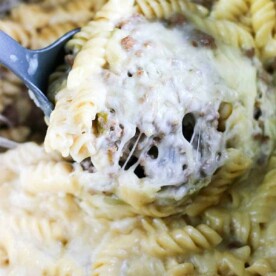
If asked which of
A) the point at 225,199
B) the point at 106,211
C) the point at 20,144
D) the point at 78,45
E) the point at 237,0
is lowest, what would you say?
the point at 225,199

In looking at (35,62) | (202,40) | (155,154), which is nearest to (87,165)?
(155,154)

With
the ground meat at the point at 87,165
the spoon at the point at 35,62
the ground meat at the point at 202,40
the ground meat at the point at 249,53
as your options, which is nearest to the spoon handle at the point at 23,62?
the spoon at the point at 35,62

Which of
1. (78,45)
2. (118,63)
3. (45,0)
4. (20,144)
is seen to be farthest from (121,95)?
(45,0)

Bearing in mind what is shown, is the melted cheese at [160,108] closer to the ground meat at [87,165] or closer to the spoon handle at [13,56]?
the ground meat at [87,165]

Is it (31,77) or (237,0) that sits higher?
(31,77)

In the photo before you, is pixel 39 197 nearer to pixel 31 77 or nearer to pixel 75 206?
pixel 75 206

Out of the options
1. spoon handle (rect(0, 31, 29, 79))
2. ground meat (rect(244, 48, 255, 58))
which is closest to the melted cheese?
ground meat (rect(244, 48, 255, 58))

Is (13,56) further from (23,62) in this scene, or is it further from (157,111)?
(157,111)
